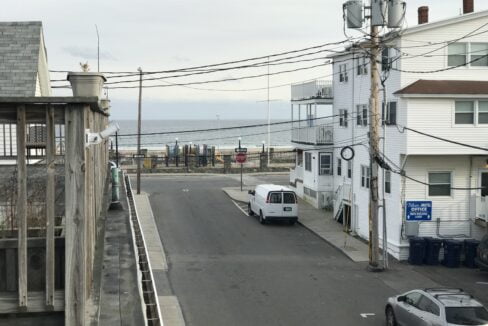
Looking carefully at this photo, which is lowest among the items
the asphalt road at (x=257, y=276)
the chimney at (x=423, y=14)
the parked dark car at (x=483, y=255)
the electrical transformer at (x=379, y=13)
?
the asphalt road at (x=257, y=276)

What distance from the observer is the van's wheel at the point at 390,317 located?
53.0 feet

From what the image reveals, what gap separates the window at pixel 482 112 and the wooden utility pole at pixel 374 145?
16.3ft

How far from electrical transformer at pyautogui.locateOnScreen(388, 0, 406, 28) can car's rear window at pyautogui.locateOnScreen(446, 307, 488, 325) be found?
11.7 meters

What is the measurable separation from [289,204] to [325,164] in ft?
15.6

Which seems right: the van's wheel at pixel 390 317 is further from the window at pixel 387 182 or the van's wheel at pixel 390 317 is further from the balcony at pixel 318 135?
the balcony at pixel 318 135

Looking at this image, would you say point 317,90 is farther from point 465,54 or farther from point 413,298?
point 413,298

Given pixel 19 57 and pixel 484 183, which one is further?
pixel 484 183

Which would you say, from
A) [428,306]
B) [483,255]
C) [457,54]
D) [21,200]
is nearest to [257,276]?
[483,255]

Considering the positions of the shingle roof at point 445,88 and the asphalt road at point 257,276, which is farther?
the shingle roof at point 445,88

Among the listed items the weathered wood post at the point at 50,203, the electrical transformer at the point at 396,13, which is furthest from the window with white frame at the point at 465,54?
the weathered wood post at the point at 50,203

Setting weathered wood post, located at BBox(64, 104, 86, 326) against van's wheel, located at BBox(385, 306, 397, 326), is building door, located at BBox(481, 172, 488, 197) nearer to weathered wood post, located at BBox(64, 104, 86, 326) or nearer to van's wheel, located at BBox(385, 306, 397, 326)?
van's wheel, located at BBox(385, 306, 397, 326)

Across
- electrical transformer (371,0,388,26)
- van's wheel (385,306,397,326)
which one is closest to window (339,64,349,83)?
electrical transformer (371,0,388,26)

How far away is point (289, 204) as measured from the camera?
108ft

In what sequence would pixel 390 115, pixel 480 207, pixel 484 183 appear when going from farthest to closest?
pixel 390 115 < pixel 484 183 < pixel 480 207
